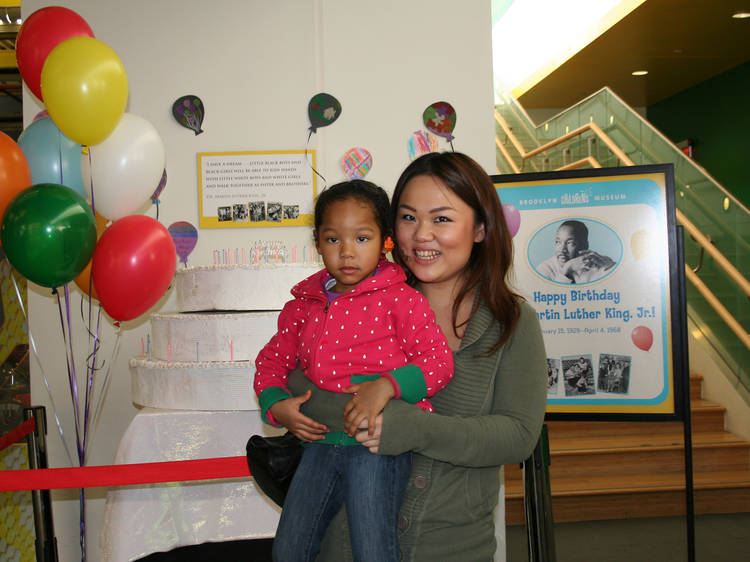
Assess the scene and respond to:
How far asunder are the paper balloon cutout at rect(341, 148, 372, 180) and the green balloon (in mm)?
1653

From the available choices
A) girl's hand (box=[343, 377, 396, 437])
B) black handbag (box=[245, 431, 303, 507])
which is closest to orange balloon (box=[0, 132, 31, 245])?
black handbag (box=[245, 431, 303, 507])

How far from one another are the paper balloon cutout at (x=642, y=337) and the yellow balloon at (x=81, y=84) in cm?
237

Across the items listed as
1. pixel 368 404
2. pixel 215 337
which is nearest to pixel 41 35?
pixel 215 337

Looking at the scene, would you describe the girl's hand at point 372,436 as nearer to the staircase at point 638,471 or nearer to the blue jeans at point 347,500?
the blue jeans at point 347,500

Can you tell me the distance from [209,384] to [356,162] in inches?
64.5

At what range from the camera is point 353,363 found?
1.32 meters

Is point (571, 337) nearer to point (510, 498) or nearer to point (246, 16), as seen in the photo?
point (510, 498)

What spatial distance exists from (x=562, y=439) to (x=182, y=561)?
3020mm

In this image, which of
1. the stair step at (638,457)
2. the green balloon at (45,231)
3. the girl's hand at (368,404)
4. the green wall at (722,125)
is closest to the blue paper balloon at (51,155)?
the green balloon at (45,231)

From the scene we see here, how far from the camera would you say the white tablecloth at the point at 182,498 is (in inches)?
103

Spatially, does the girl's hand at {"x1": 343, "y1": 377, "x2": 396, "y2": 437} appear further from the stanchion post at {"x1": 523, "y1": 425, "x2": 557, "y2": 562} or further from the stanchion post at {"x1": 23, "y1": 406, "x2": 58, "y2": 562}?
the stanchion post at {"x1": 23, "y1": 406, "x2": 58, "y2": 562}

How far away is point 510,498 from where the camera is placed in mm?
4020

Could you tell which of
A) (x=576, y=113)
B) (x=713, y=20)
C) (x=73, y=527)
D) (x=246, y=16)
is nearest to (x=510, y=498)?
(x=73, y=527)

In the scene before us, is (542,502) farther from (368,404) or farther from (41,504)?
(41,504)
